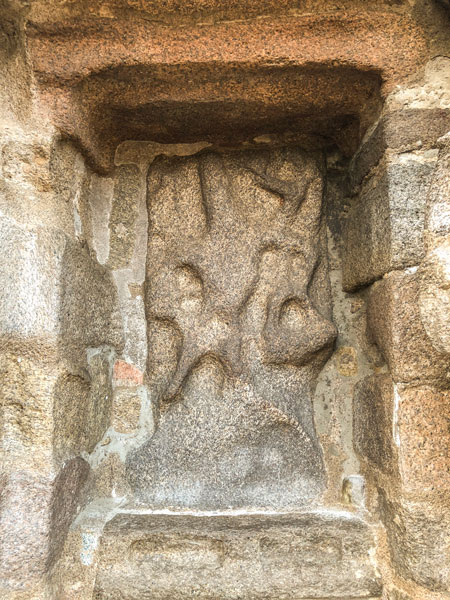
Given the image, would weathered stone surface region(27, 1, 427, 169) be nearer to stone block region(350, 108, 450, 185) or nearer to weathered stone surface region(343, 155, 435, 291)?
stone block region(350, 108, 450, 185)

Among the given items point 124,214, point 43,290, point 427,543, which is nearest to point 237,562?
point 427,543

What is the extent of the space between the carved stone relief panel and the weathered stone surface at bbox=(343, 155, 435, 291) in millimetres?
250

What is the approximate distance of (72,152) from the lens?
146cm

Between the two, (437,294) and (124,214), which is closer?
(437,294)

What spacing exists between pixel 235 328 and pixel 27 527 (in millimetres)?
779

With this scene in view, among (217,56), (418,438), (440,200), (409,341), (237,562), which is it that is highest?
(217,56)

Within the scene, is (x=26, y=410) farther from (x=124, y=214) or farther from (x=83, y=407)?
(x=124, y=214)

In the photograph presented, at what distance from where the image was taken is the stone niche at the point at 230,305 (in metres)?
1.26

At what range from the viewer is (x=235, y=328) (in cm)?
153

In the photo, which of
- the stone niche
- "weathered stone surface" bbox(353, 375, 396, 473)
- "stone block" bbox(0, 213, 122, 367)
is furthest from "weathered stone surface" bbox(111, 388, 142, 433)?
"weathered stone surface" bbox(353, 375, 396, 473)

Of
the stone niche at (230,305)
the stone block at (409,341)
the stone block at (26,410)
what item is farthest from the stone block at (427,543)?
the stone block at (26,410)

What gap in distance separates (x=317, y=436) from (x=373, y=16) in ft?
3.98

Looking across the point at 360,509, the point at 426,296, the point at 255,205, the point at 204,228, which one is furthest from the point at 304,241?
the point at 360,509

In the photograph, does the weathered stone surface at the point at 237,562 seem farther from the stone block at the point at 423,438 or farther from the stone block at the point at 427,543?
the stone block at the point at 423,438
